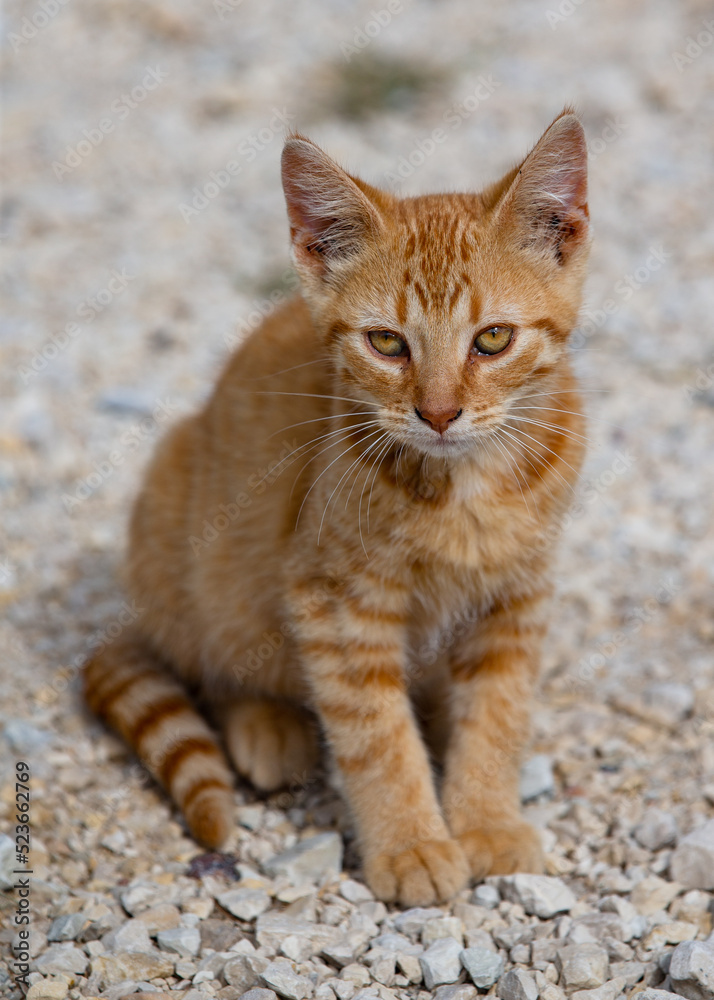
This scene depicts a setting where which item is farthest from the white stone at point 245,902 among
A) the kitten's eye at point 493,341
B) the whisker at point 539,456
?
the kitten's eye at point 493,341

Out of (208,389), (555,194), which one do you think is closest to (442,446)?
(555,194)

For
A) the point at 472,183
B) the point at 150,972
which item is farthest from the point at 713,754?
the point at 472,183

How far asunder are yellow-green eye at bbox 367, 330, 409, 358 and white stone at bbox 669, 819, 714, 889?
1388 millimetres

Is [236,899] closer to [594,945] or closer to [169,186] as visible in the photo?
[594,945]

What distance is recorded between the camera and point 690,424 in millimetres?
4211

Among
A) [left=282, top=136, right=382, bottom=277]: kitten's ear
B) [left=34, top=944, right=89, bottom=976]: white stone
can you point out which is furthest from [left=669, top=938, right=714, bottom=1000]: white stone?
[left=282, top=136, right=382, bottom=277]: kitten's ear

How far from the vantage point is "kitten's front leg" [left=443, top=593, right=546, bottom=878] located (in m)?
2.70

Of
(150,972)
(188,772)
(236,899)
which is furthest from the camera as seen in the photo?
(188,772)

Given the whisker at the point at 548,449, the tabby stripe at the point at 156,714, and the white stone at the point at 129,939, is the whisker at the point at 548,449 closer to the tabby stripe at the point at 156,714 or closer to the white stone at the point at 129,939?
the tabby stripe at the point at 156,714

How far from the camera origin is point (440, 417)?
2223 millimetres

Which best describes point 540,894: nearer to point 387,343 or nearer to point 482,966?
point 482,966

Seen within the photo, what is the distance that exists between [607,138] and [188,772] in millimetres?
4483

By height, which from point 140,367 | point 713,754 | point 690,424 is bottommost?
point 713,754

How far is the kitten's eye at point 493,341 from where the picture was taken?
2.32 m
